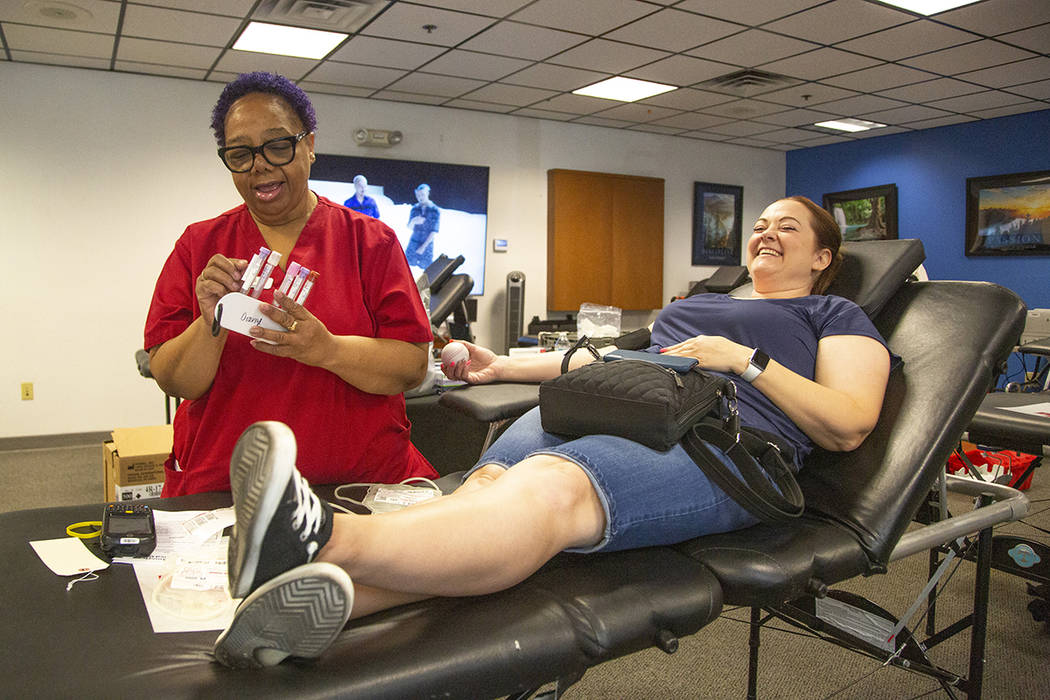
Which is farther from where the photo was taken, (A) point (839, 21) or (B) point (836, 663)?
(A) point (839, 21)

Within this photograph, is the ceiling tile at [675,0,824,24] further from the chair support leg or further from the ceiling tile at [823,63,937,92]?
the chair support leg

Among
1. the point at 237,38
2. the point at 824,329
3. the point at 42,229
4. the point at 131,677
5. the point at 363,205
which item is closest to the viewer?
the point at 131,677

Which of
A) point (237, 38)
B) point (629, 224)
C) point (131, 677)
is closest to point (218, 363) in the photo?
point (131, 677)

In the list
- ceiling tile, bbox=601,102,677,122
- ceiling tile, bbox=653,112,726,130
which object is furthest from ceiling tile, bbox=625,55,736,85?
ceiling tile, bbox=653,112,726,130

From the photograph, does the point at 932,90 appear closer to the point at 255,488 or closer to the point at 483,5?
the point at 483,5

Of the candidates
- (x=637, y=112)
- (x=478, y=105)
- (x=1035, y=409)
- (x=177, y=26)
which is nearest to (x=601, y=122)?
(x=637, y=112)

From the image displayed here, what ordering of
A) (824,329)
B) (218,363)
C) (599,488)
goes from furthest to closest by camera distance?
(824,329) < (218,363) < (599,488)

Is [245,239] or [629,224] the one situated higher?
[629,224]

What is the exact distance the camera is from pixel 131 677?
79 cm

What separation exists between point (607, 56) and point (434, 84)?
1.42 m

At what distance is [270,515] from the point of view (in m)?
0.76

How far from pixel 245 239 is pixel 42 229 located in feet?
13.9

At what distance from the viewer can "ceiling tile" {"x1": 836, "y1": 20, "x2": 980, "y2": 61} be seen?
4.08m

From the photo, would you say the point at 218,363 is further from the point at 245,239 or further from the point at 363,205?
the point at 363,205
